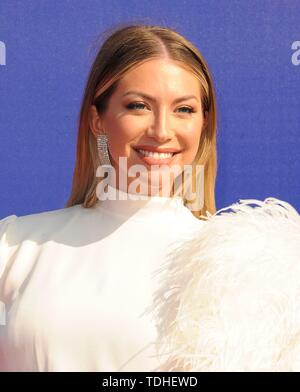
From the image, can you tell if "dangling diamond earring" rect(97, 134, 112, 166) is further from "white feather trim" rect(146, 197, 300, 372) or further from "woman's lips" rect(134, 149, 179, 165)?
"white feather trim" rect(146, 197, 300, 372)

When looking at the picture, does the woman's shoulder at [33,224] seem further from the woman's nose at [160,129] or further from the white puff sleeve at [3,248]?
the woman's nose at [160,129]

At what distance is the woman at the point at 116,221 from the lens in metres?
1.40

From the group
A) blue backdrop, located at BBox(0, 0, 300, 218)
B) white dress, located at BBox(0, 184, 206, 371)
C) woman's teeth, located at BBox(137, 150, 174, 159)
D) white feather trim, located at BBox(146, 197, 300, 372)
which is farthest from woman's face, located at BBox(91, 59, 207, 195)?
blue backdrop, located at BBox(0, 0, 300, 218)

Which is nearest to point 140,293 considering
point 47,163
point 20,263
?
point 20,263

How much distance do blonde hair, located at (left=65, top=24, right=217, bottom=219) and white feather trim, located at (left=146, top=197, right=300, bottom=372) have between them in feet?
0.91

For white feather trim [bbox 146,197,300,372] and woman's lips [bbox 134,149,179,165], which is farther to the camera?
woman's lips [bbox 134,149,179,165]

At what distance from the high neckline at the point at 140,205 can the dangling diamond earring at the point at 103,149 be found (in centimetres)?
6

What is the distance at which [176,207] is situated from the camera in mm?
1625

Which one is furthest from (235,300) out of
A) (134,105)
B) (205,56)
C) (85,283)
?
(205,56)

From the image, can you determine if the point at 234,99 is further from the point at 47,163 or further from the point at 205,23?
the point at 47,163

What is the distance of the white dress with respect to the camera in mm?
1395

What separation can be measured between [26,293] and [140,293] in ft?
0.70

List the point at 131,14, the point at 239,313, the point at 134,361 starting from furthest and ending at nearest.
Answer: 1. the point at 131,14
2. the point at 134,361
3. the point at 239,313

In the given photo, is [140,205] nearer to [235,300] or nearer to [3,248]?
[3,248]
